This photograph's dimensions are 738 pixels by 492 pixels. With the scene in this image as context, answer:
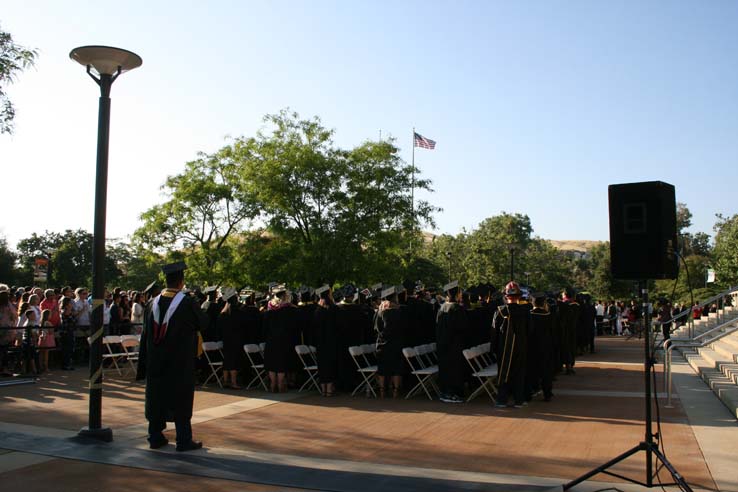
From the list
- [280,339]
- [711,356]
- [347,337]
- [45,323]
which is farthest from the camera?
[711,356]

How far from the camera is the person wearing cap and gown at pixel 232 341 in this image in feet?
41.6

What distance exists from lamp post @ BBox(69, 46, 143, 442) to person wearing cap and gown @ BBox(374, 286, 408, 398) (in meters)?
5.09

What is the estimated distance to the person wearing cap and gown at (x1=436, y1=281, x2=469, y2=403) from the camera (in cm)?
1119

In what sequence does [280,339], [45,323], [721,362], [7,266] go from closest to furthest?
1. [280,339]
2. [721,362]
3. [45,323]
4. [7,266]

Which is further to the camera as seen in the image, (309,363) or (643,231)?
(309,363)

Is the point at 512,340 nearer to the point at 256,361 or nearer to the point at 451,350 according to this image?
the point at 451,350

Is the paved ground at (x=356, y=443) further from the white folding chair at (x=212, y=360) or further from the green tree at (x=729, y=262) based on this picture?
the green tree at (x=729, y=262)

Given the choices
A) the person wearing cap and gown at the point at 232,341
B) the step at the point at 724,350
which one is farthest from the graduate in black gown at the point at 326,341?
the step at the point at 724,350

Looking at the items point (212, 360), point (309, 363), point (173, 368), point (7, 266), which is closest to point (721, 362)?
point (309, 363)

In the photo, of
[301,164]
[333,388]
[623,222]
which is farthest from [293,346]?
[301,164]

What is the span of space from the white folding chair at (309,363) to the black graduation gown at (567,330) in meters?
5.57

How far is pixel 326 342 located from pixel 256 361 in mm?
2054

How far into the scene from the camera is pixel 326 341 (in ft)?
39.1

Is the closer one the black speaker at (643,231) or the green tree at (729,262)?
the black speaker at (643,231)
